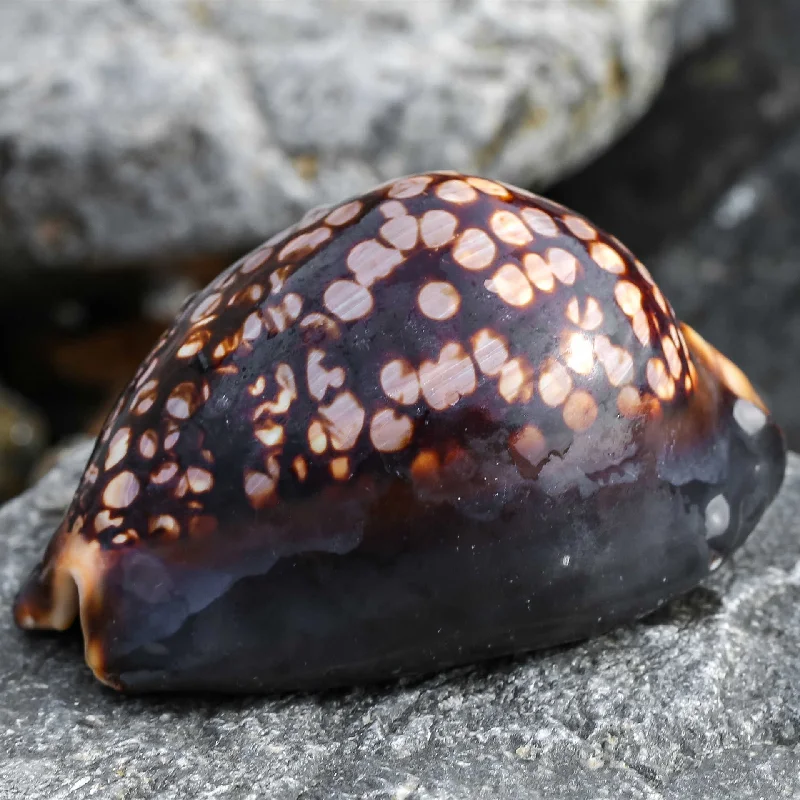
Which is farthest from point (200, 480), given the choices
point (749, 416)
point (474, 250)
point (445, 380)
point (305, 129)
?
point (305, 129)

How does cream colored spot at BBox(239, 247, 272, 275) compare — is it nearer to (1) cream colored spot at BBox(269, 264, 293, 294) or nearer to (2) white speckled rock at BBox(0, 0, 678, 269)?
(1) cream colored spot at BBox(269, 264, 293, 294)

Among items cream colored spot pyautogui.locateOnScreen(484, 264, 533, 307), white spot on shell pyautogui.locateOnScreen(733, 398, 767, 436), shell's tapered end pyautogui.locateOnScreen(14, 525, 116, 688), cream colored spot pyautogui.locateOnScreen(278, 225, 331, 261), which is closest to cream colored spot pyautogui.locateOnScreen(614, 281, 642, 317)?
cream colored spot pyautogui.locateOnScreen(484, 264, 533, 307)

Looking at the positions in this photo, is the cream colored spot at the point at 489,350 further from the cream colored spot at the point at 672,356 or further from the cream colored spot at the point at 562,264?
the cream colored spot at the point at 672,356

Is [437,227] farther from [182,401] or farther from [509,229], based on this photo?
[182,401]

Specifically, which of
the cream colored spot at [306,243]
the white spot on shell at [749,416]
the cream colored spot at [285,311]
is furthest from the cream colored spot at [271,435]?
the white spot on shell at [749,416]

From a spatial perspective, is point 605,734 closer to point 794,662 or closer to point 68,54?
point 794,662

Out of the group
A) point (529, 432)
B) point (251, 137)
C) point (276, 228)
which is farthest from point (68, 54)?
point (529, 432)
